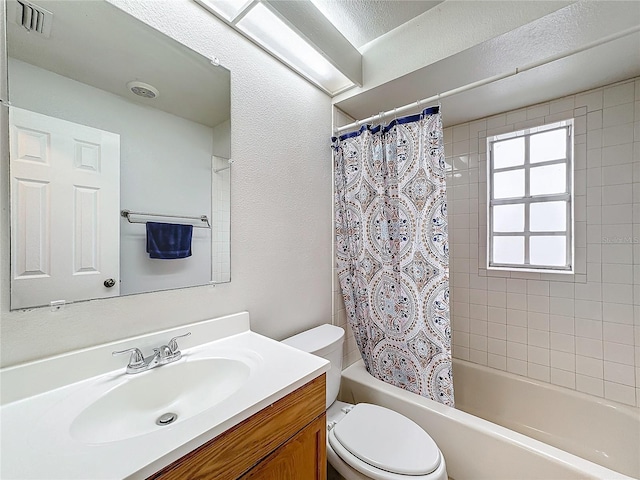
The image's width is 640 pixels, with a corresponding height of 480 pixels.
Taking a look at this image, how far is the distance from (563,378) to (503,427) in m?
0.71

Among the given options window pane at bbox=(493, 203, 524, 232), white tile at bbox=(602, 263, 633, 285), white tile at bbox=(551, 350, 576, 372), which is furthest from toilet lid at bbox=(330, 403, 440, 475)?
window pane at bbox=(493, 203, 524, 232)

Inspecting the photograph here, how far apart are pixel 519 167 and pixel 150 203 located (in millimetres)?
2395

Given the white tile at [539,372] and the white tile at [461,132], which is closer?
the white tile at [539,372]

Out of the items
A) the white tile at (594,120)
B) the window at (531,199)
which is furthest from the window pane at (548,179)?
the white tile at (594,120)

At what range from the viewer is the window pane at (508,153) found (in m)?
1.99

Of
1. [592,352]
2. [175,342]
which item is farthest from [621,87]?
[175,342]

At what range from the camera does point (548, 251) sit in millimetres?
1878

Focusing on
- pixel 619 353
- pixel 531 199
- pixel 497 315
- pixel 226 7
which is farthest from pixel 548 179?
pixel 226 7

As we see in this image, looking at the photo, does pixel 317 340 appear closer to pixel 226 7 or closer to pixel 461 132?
pixel 226 7

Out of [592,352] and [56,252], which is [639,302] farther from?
[56,252]

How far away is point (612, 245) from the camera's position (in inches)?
62.9

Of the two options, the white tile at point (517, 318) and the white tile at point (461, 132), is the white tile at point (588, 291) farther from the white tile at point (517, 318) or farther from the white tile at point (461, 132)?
the white tile at point (461, 132)

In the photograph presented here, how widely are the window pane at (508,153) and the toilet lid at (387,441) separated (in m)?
1.94

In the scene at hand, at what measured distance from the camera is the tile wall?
156 centimetres
